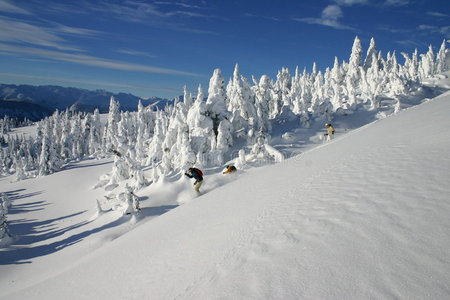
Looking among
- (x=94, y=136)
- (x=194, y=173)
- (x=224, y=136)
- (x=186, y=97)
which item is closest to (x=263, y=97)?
(x=186, y=97)

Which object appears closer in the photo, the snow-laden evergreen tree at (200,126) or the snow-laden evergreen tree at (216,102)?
the snow-laden evergreen tree at (200,126)

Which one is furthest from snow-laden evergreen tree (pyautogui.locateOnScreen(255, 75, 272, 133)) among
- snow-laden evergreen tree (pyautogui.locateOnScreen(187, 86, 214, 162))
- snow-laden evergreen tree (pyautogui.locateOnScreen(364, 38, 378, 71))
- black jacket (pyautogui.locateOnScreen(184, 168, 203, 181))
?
snow-laden evergreen tree (pyautogui.locateOnScreen(364, 38, 378, 71))

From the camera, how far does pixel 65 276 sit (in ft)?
29.2

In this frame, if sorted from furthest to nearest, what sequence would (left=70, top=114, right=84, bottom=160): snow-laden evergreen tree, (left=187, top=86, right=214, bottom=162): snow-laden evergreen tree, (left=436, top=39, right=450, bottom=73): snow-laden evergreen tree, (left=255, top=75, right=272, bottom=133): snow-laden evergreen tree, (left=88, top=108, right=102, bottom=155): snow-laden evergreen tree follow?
1. (left=436, top=39, right=450, bottom=73): snow-laden evergreen tree
2. (left=88, top=108, right=102, bottom=155): snow-laden evergreen tree
3. (left=70, top=114, right=84, bottom=160): snow-laden evergreen tree
4. (left=255, top=75, right=272, bottom=133): snow-laden evergreen tree
5. (left=187, top=86, right=214, bottom=162): snow-laden evergreen tree

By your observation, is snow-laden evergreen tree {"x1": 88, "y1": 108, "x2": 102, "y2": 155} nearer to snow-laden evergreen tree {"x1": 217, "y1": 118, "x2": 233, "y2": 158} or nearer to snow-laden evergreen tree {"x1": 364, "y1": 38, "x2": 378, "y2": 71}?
snow-laden evergreen tree {"x1": 217, "y1": 118, "x2": 233, "y2": 158}

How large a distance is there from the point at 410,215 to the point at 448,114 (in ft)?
34.2

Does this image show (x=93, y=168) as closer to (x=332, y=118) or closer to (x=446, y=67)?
(x=332, y=118)

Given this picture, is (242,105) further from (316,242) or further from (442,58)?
(442,58)

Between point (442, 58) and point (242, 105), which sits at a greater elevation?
point (442, 58)

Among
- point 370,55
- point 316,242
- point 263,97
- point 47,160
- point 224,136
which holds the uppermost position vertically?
point 370,55

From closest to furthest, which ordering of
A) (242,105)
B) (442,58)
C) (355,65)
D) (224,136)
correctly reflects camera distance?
(224,136) < (242,105) < (355,65) < (442,58)

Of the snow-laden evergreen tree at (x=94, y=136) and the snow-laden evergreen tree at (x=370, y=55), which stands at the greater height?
the snow-laden evergreen tree at (x=370, y=55)

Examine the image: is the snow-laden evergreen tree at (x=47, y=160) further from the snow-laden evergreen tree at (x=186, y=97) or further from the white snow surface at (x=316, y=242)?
the white snow surface at (x=316, y=242)

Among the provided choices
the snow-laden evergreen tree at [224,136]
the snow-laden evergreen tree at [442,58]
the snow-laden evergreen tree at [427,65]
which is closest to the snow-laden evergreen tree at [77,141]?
the snow-laden evergreen tree at [224,136]
